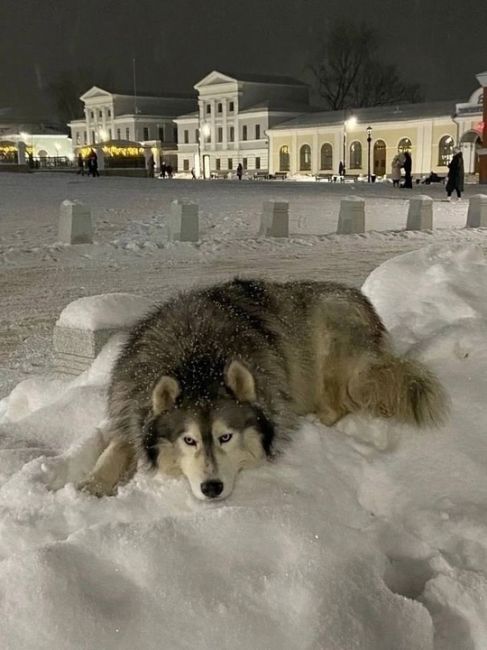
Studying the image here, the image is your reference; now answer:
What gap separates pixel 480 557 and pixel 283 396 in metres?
1.41

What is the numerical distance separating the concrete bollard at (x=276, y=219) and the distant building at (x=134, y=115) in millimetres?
79904

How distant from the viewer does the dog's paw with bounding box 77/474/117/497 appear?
12.1ft

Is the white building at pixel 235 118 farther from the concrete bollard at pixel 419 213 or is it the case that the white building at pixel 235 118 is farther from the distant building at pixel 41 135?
the concrete bollard at pixel 419 213

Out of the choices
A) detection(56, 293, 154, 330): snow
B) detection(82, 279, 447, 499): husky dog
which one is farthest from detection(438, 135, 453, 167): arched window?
detection(82, 279, 447, 499): husky dog

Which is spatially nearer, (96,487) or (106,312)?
(96,487)

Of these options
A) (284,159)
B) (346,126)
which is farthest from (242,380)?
(284,159)

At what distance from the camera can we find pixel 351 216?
53.9ft

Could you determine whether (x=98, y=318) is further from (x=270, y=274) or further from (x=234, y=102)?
(x=234, y=102)

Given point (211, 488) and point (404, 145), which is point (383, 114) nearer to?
point (404, 145)

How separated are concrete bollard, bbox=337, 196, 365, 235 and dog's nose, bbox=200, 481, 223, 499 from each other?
1359cm

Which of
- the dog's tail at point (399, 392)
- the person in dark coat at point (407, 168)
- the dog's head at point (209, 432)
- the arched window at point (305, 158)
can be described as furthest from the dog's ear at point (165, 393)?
the arched window at point (305, 158)

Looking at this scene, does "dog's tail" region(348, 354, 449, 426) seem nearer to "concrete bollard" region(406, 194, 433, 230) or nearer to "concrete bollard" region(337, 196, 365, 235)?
"concrete bollard" region(337, 196, 365, 235)

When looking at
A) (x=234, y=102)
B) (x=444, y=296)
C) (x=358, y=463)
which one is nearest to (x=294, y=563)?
(x=358, y=463)

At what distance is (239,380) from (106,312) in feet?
8.90
